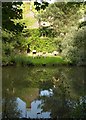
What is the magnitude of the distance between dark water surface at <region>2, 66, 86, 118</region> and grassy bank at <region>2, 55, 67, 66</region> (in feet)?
1.07

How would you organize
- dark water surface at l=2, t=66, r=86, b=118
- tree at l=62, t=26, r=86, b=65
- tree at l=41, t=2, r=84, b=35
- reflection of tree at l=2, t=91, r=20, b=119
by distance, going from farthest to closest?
tree at l=41, t=2, r=84, b=35 → tree at l=62, t=26, r=86, b=65 → dark water surface at l=2, t=66, r=86, b=118 → reflection of tree at l=2, t=91, r=20, b=119

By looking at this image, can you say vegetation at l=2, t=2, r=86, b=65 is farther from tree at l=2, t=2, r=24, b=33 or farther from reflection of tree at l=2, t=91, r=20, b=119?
tree at l=2, t=2, r=24, b=33

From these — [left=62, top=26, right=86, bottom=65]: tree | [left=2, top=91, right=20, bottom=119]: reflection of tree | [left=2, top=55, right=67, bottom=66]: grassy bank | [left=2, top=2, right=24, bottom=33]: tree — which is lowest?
[left=2, top=55, right=67, bottom=66]: grassy bank

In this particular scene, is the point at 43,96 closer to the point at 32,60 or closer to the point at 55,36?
the point at 32,60

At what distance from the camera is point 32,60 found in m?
12.2

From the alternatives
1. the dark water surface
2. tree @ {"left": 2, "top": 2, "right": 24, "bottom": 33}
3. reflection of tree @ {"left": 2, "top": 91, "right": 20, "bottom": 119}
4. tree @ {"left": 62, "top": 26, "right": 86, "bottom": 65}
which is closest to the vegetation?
tree @ {"left": 62, "top": 26, "right": 86, "bottom": 65}

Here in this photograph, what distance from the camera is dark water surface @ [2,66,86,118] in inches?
142

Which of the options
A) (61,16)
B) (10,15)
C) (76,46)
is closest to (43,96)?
(10,15)

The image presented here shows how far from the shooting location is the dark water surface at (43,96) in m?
3.61

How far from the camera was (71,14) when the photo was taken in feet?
42.7

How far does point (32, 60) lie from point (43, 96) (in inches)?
268

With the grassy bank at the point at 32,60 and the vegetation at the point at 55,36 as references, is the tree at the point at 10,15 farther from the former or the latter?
the grassy bank at the point at 32,60

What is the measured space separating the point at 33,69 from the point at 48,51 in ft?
8.02

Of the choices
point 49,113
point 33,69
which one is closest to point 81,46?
point 33,69
